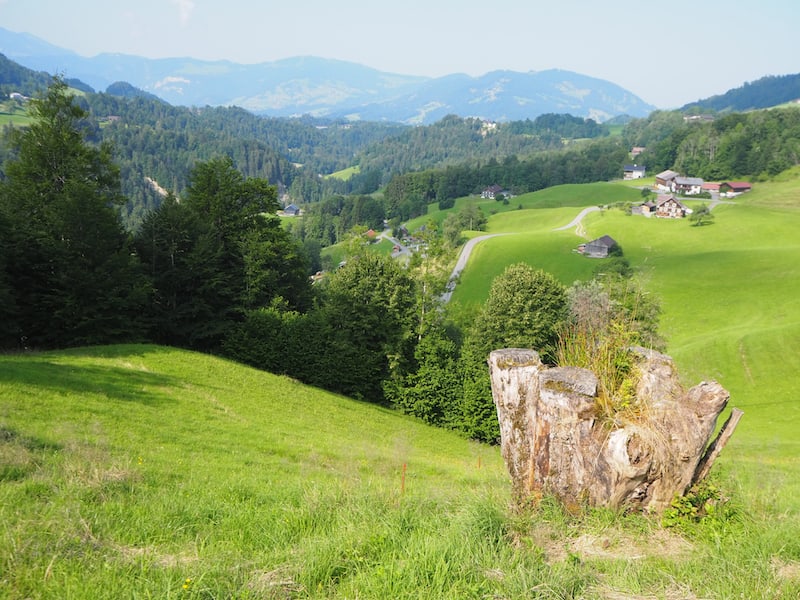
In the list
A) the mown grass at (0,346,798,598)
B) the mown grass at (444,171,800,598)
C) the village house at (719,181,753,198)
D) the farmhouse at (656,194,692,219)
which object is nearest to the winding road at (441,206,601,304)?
the mown grass at (444,171,800,598)

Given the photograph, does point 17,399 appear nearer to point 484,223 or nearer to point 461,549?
point 461,549

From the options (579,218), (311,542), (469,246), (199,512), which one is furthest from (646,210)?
(311,542)

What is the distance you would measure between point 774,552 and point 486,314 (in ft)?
116

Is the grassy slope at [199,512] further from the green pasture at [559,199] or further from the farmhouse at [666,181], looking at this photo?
the farmhouse at [666,181]

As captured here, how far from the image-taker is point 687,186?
16638cm

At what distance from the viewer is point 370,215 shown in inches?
7549

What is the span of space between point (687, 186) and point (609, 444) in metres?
186

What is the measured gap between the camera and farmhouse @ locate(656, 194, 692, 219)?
13000 centimetres

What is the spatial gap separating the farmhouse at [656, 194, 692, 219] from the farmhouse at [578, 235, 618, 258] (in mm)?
34828

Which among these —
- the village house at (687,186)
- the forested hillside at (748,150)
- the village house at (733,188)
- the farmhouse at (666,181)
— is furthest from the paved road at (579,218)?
the forested hillside at (748,150)

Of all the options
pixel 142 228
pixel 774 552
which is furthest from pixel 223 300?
pixel 774 552

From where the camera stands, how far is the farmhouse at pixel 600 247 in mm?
101750

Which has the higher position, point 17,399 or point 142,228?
point 142,228

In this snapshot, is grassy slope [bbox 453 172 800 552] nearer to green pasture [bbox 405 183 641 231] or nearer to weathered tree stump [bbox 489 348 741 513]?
weathered tree stump [bbox 489 348 741 513]
